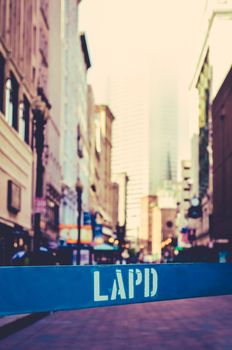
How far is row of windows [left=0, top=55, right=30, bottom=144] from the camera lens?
37.3 metres

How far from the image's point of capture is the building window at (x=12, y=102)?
3922 cm

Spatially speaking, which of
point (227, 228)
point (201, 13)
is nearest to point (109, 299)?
point (227, 228)

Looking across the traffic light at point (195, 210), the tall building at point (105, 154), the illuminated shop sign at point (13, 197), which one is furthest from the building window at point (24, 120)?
the tall building at point (105, 154)

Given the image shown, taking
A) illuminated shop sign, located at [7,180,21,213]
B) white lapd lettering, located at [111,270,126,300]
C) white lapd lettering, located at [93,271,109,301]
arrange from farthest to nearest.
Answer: illuminated shop sign, located at [7,180,21,213]
white lapd lettering, located at [111,270,126,300]
white lapd lettering, located at [93,271,109,301]

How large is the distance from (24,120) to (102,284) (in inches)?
1430

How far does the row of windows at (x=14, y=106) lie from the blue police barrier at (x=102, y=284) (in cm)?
2650

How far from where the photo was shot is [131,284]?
10.4 meters

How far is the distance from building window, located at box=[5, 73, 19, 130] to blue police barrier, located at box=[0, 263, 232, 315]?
2833 centimetres

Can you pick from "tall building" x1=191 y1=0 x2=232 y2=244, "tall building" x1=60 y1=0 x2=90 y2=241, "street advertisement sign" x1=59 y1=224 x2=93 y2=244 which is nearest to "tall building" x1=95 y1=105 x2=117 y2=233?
"tall building" x1=191 y1=0 x2=232 y2=244

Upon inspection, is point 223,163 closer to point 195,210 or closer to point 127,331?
point 195,210

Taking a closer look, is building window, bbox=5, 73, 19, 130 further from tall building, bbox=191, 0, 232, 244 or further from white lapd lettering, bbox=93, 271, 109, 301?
tall building, bbox=191, 0, 232, 244

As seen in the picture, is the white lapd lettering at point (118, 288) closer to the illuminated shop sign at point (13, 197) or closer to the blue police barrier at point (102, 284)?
the blue police barrier at point (102, 284)

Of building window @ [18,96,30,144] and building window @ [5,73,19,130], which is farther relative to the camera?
building window @ [18,96,30,144]

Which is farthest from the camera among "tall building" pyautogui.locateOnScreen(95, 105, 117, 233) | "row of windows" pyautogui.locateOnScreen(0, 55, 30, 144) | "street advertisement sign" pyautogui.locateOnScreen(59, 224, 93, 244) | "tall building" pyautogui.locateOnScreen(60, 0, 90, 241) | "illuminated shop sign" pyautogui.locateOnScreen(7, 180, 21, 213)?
"tall building" pyautogui.locateOnScreen(95, 105, 117, 233)
